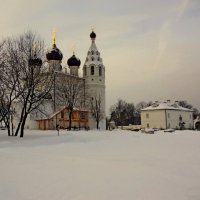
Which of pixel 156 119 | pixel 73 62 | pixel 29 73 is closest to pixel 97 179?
pixel 29 73

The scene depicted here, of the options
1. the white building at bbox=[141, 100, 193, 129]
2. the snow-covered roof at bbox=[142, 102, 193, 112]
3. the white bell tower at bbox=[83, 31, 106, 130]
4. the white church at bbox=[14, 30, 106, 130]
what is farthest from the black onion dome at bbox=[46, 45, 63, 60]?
the snow-covered roof at bbox=[142, 102, 193, 112]

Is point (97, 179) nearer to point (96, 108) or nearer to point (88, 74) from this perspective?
point (96, 108)

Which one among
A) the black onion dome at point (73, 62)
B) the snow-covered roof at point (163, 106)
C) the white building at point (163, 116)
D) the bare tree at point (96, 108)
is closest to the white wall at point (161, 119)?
the white building at point (163, 116)

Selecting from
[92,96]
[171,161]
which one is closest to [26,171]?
[171,161]

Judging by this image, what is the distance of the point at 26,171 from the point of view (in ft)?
47.1

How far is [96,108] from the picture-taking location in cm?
7812

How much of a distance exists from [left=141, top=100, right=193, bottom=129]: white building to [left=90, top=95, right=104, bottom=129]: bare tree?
66.4 feet

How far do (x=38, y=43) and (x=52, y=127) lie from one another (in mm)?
24872

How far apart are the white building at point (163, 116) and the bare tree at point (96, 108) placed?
2023 centimetres

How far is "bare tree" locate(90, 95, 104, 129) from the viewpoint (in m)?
77.0

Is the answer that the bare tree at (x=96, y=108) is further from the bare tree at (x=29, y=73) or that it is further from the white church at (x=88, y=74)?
the bare tree at (x=29, y=73)

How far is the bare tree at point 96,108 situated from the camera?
7704cm

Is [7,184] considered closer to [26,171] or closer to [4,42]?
[26,171]

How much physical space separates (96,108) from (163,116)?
25939 millimetres
